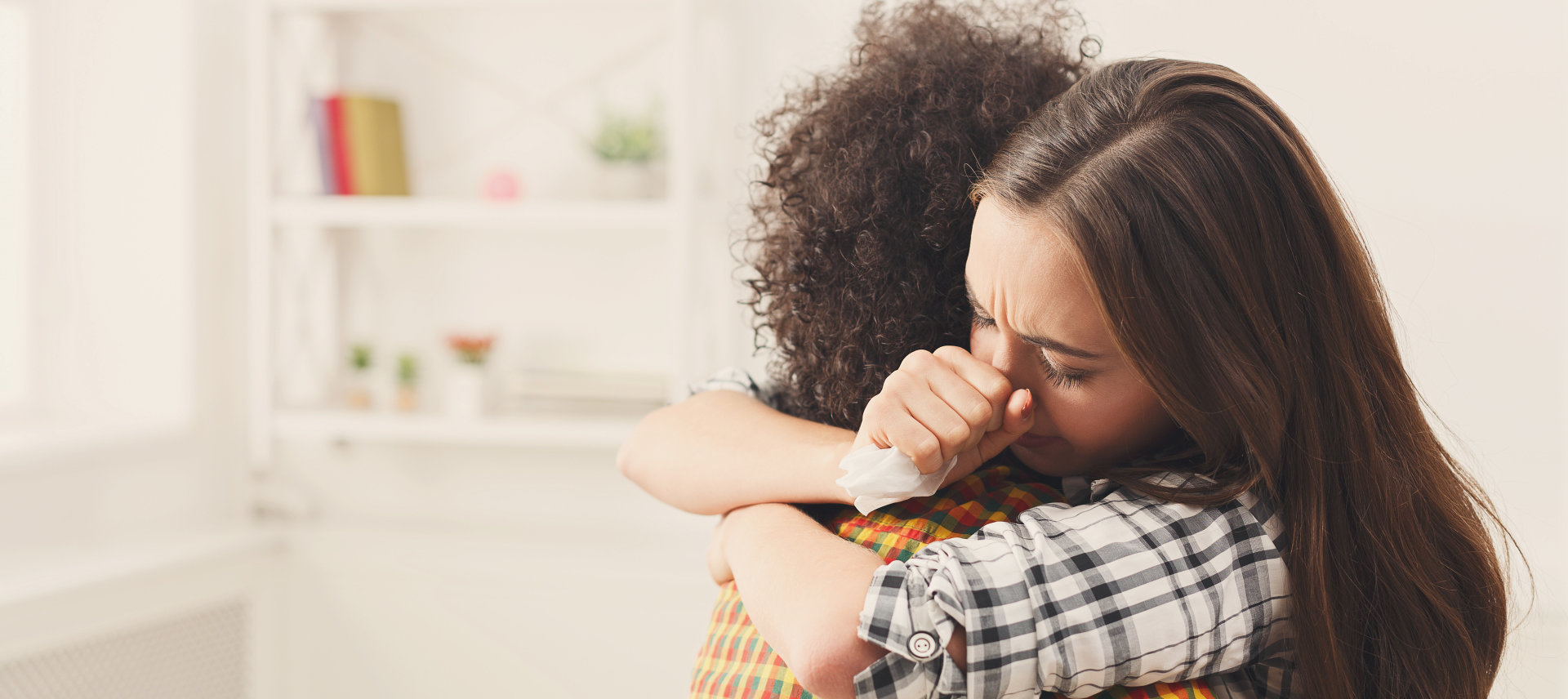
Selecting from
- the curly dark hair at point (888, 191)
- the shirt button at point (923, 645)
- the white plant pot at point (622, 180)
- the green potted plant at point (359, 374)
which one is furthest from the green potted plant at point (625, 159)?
the shirt button at point (923, 645)

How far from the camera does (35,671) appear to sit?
1897 millimetres

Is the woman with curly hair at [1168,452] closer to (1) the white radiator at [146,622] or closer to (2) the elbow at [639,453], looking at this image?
(2) the elbow at [639,453]

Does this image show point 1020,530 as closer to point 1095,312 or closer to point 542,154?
point 1095,312

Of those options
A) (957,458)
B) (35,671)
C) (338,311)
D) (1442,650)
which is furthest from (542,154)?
(1442,650)

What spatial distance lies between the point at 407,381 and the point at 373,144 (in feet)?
1.70

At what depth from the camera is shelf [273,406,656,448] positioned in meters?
2.14

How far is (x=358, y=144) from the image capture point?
2.24 m

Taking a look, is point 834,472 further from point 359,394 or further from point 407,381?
point 359,394

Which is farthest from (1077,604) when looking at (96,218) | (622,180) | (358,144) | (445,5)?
(96,218)

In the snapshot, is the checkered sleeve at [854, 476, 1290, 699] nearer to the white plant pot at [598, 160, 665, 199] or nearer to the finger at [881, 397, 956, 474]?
the finger at [881, 397, 956, 474]

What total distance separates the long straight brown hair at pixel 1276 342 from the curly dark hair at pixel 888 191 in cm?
10

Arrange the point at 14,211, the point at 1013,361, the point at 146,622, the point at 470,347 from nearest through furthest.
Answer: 1. the point at 1013,361
2. the point at 146,622
3. the point at 470,347
4. the point at 14,211

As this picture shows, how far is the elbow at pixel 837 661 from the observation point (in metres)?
0.67

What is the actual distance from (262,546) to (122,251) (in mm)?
743
